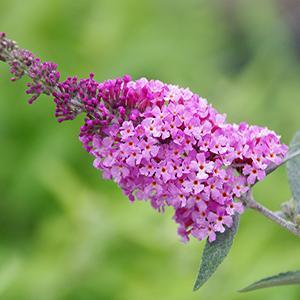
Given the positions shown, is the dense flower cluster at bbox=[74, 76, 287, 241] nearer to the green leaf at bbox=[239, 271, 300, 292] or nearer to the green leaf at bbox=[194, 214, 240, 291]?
the green leaf at bbox=[194, 214, 240, 291]

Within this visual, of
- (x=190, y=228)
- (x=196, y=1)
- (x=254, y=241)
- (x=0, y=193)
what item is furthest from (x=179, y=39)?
(x=190, y=228)

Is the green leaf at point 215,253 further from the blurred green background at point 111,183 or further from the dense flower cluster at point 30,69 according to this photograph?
the blurred green background at point 111,183

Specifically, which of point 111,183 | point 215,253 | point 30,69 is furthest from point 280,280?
point 111,183

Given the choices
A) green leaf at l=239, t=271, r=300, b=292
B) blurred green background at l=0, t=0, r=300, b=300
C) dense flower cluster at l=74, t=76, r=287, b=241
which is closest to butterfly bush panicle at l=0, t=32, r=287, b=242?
dense flower cluster at l=74, t=76, r=287, b=241

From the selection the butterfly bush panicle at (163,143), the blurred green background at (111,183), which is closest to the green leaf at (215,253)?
the butterfly bush panicle at (163,143)

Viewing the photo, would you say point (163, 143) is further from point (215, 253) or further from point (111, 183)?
point (111, 183)

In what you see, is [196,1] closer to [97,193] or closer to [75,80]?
[97,193]
